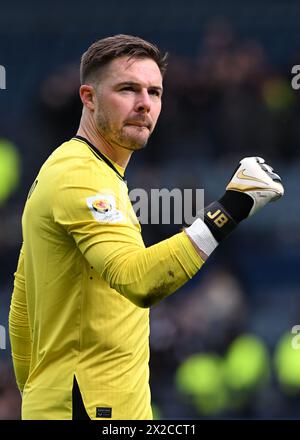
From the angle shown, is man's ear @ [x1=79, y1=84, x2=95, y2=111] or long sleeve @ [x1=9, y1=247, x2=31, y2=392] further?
long sleeve @ [x1=9, y1=247, x2=31, y2=392]

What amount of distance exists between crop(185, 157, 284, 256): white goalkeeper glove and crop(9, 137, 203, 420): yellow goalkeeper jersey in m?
0.05

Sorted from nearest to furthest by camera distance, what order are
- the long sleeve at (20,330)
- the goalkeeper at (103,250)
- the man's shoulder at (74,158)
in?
the goalkeeper at (103,250), the man's shoulder at (74,158), the long sleeve at (20,330)

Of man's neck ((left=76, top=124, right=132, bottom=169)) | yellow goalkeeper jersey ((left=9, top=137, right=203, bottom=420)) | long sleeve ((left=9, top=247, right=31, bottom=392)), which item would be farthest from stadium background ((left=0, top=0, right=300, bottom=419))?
man's neck ((left=76, top=124, right=132, bottom=169))

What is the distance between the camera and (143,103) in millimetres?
2287

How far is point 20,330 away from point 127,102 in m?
0.73

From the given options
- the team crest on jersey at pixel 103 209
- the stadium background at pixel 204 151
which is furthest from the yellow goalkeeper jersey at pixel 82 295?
the stadium background at pixel 204 151

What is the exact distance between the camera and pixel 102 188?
7.06ft

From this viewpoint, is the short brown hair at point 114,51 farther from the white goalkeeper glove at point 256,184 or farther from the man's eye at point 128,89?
the white goalkeeper glove at point 256,184

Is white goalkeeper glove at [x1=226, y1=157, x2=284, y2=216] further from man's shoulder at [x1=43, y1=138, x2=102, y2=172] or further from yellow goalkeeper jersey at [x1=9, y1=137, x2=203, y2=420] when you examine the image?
man's shoulder at [x1=43, y1=138, x2=102, y2=172]

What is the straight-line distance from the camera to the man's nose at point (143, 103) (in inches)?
90.0

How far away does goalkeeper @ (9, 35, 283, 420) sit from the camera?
2.03 metres

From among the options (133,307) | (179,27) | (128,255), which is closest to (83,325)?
(133,307)

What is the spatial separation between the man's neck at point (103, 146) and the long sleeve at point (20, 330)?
394 millimetres
